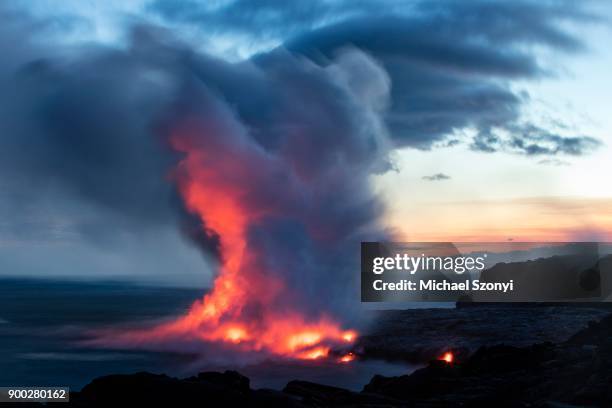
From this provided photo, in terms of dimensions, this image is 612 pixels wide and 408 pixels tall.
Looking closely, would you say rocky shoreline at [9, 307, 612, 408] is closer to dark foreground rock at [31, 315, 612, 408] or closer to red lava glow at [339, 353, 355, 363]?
dark foreground rock at [31, 315, 612, 408]

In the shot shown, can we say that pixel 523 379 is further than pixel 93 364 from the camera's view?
No

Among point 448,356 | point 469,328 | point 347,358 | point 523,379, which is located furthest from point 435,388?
point 469,328

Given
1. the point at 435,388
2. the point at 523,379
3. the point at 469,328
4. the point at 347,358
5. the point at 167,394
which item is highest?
the point at 469,328

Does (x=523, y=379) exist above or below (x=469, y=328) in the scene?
below

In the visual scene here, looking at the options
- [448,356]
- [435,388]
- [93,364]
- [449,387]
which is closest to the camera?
[449,387]

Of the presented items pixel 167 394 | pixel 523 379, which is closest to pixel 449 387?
pixel 523 379

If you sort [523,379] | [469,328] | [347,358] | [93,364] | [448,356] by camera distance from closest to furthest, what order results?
[523,379] → [448,356] → [347,358] → [469,328] → [93,364]

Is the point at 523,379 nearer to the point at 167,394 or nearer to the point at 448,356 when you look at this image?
the point at 167,394

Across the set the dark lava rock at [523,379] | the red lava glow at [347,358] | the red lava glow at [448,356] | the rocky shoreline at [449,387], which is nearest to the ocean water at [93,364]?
the red lava glow at [347,358]

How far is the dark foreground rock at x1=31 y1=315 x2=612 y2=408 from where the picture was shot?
3112 centimetres

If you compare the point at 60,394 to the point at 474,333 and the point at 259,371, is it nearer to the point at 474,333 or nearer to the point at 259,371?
the point at 259,371

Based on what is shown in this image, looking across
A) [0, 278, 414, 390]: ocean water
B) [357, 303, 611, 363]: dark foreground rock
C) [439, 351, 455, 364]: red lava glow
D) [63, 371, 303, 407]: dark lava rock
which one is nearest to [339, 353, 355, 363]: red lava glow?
[0, 278, 414, 390]: ocean water

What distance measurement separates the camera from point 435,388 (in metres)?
39.2

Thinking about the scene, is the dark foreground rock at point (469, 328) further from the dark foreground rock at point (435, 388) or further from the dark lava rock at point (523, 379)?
the dark foreground rock at point (435, 388)
